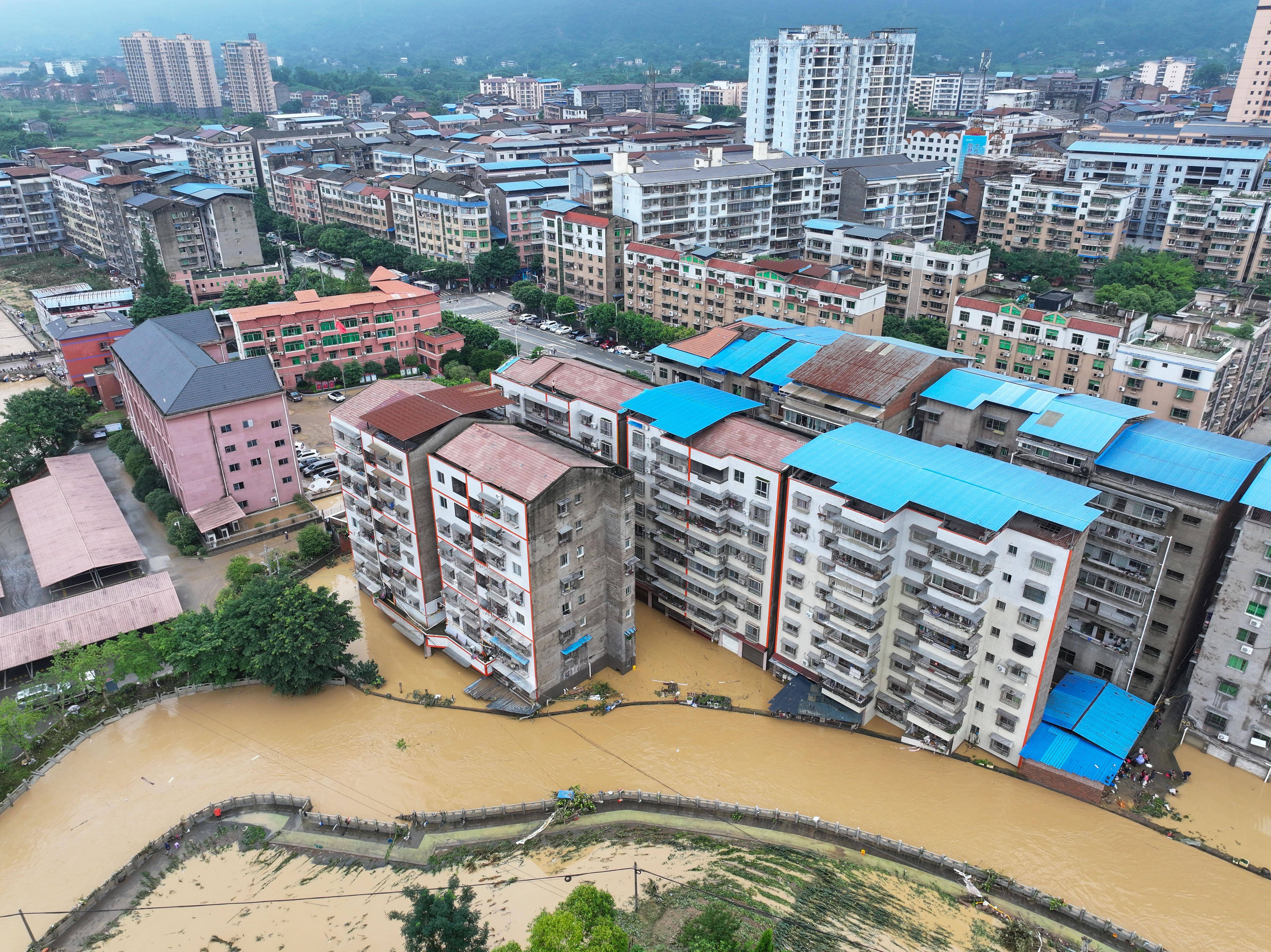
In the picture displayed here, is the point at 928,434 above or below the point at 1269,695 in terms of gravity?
above

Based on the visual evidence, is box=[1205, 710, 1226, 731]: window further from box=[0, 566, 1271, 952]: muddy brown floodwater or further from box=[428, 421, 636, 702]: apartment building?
box=[428, 421, 636, 702]: apartment building

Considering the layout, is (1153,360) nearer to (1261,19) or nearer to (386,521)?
(386,521)

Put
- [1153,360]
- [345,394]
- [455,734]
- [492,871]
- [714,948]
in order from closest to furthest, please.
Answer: [714,948] < [492,871] < [455,734] < [1153,360] < [345,394]

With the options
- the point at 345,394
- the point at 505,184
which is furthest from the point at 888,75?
the point at 345,394

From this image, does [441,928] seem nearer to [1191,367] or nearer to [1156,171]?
[1191,367]

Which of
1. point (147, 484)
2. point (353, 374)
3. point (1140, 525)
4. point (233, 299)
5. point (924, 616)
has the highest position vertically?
point (1140, 525)

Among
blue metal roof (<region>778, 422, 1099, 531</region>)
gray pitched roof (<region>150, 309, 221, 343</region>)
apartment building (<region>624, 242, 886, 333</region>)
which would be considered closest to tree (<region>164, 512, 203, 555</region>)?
gray pitched roof (<region>150, 309, 221, 343</region>)

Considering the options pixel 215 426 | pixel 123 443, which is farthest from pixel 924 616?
pixel 123 443
